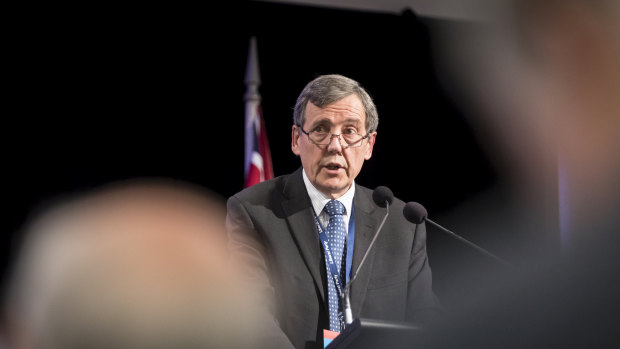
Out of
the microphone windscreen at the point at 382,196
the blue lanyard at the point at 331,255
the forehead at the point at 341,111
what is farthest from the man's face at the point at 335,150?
the microphone windscreen at the point at 382,196

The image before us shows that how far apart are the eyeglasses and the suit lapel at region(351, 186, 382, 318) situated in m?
0.17

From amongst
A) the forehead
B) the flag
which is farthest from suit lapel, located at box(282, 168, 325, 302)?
the flag

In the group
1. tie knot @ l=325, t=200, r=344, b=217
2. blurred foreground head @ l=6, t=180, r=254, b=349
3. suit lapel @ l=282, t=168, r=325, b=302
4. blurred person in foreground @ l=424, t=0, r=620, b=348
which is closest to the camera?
blurred person in foreground @ l=424, t=0, r=620, b=348

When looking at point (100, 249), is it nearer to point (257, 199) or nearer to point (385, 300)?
point (257, 199)

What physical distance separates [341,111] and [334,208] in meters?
0.33

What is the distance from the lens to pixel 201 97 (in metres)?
4.23

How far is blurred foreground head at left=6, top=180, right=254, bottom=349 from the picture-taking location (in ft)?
6.60

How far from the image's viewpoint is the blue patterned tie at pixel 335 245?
87.3 inches

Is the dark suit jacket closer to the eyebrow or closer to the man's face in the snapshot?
the man's face

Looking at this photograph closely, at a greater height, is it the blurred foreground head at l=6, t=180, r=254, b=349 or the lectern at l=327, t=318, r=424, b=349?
the blurred foreground head at l=6, t=180, r=254, b=349

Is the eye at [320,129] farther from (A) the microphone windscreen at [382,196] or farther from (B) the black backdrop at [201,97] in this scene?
(B) the black backdrop at [201,97]

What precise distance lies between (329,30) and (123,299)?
2648mm

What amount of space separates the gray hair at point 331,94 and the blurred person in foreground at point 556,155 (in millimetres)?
749

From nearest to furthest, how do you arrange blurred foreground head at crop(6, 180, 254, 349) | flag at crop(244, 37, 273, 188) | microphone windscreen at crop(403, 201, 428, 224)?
1. blurred foreground head at crop(6, 180, 254, 349)
2. microphone windscreen at crop(403, 201, 428, 224)
3. flag at crop(244, 37, 273, 188)
